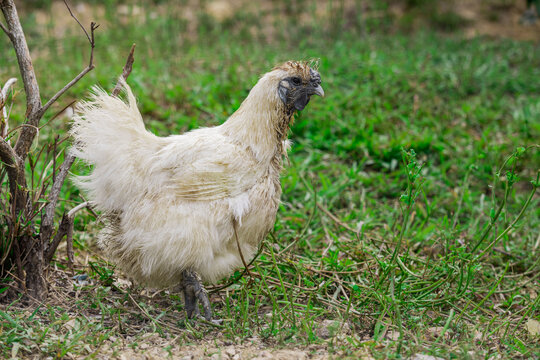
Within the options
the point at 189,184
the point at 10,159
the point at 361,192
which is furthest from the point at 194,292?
the point at 361,192

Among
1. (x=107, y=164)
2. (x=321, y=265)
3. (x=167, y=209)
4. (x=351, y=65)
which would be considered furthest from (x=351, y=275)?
(x=351, y=65)

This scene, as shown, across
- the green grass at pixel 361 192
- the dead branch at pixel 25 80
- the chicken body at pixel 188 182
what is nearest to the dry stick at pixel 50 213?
the chicken body at pixel 188 182

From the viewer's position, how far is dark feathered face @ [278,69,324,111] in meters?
3.24

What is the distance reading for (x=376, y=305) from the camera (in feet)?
10.6

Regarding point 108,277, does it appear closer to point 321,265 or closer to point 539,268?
point 321,265

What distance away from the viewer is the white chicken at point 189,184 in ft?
9.59

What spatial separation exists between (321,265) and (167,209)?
1.26 m

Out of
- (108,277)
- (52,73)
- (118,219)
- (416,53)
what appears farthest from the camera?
(416,53)

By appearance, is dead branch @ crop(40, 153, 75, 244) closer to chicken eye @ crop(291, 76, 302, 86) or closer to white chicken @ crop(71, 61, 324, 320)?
white chicken @ crop(71, 61, 324, 320)

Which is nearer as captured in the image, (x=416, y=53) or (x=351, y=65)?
(x=351, y=65)

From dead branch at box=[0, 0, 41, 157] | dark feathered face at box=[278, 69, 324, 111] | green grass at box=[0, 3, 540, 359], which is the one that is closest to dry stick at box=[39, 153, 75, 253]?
dead branch at box=[0, 0, 41, 157]

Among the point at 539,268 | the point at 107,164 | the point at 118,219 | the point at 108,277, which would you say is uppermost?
the point at 107,164

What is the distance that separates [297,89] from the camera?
327 cm

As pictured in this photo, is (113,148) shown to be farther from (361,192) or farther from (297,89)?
(361,192)
